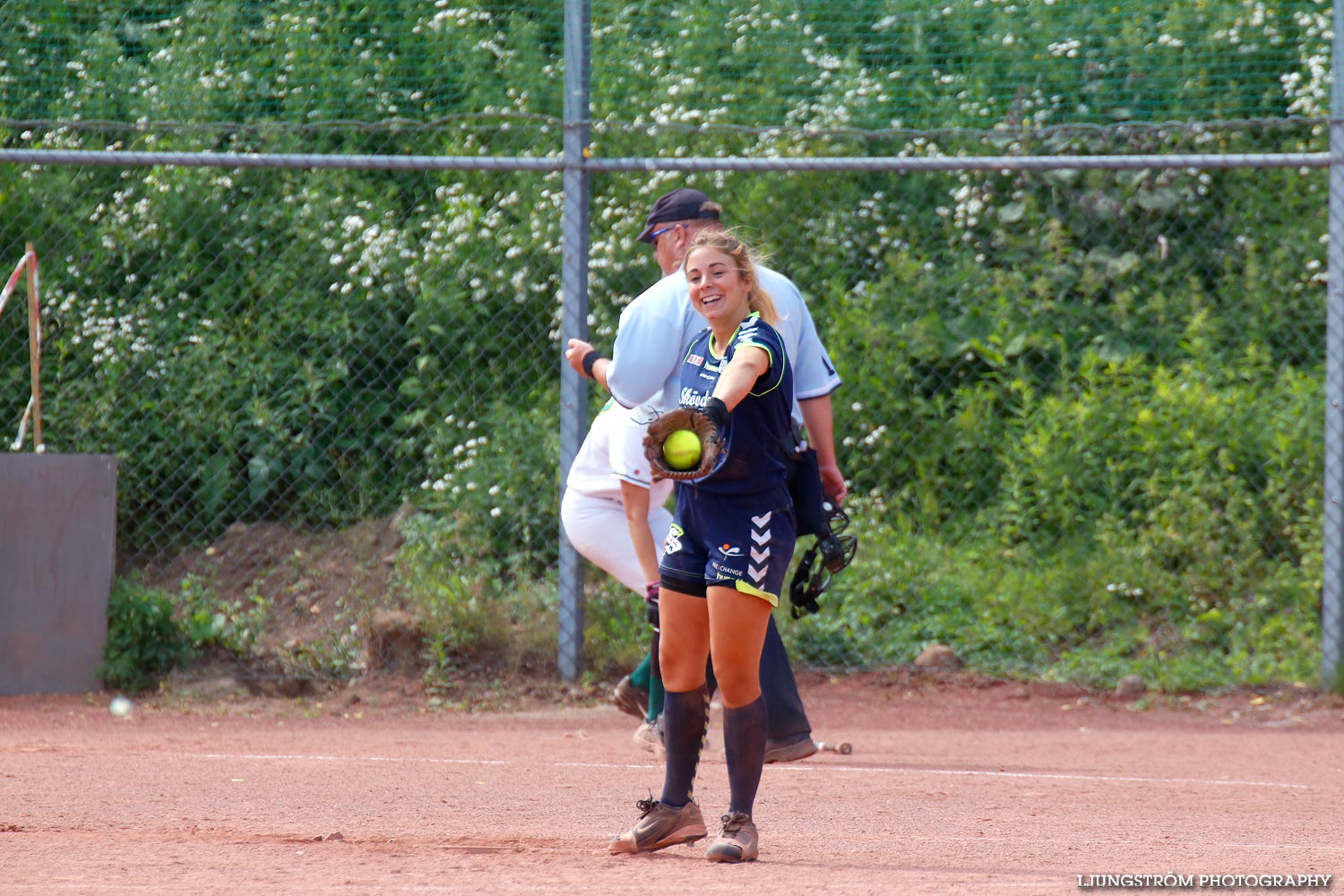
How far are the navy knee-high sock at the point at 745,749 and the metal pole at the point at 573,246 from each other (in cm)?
339

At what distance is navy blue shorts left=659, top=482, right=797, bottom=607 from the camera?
3512mm

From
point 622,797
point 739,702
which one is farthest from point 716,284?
point 622,797

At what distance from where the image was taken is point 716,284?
12.1ft

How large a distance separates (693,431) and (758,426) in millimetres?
303

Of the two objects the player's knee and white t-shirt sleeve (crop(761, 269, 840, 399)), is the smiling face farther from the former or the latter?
the player's knee

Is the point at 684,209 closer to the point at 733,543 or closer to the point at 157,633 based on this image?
the point at 733,543

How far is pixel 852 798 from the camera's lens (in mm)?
4742

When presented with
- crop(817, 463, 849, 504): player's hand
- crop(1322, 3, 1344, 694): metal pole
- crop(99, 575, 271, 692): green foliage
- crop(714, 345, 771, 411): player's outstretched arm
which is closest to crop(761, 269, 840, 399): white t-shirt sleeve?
crop(817, 463, 849, 504): player's hand

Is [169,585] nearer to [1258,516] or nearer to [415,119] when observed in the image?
[415,119]

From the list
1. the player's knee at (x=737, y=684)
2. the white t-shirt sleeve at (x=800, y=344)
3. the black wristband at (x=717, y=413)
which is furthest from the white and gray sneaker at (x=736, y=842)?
the white t-shirt sleeve at (x=800, y=344)

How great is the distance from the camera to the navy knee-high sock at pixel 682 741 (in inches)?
144

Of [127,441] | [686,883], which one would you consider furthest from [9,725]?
[686,883]

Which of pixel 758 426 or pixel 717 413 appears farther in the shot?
pixel 758 426

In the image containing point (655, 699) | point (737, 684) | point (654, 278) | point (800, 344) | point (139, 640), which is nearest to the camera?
point (737, 684)
